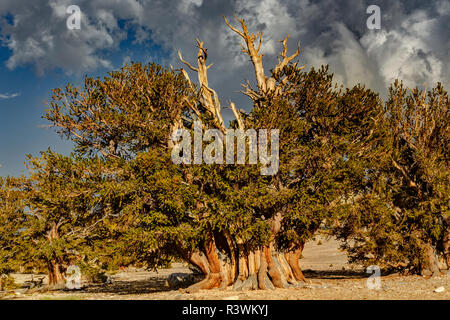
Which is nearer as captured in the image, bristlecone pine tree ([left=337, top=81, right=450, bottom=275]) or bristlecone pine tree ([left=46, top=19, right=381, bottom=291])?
bristlecone pine tree ([left=46, top=19, right=381, bottom=291])

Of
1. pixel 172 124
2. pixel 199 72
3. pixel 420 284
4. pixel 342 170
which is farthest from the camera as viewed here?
pixel 199 72

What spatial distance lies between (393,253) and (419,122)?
6.59 metres

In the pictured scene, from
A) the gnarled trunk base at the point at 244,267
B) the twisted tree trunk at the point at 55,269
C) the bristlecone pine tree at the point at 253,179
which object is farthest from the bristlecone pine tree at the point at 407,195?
the twisted tree trunk at the point at 55,269

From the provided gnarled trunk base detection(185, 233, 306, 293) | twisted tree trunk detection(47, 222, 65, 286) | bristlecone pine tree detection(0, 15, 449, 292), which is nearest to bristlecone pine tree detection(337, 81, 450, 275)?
bristlecone pine tree detection(0, 15, 449, 292)

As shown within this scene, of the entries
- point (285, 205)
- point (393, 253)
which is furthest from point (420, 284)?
point (285, 205)

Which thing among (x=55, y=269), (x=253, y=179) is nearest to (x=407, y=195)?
(x=253, y=179)

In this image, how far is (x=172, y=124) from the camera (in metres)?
17.8

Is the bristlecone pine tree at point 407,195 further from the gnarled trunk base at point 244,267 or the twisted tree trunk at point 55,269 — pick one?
the twisted tree trunk at point 55,269

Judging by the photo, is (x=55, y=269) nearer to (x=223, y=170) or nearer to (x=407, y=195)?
(x=223, y=170)

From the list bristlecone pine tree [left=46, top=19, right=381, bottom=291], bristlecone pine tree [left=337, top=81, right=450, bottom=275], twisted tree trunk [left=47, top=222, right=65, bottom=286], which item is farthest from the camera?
twisted tree trunk [left=47, top=222, right=65, bottom=286]

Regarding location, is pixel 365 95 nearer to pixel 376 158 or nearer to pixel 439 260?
pixel 376 158

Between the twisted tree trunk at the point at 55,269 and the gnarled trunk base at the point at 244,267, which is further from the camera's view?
the twisted tree trunk at the point at 55,269

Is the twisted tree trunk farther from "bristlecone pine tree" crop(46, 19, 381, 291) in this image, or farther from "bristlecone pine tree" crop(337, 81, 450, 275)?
"bristlecone pine tree" crop(337, 81, 450, 275)

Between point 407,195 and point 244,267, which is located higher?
point 407,195
